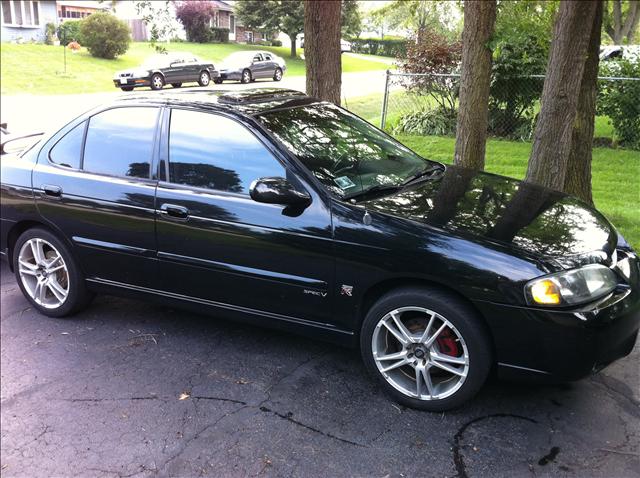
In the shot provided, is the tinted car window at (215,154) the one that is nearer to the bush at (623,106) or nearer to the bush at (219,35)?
the bush at (623,106)

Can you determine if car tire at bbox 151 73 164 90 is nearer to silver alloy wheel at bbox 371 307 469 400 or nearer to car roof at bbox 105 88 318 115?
car roof at bbox 105 88 318 115

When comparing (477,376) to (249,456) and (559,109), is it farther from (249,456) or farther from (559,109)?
(559,109)

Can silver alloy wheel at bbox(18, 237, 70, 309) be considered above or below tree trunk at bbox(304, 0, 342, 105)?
below

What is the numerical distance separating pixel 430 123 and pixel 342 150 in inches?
329

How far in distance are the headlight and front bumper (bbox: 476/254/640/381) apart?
0.04m

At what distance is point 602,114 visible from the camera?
32.9 feet

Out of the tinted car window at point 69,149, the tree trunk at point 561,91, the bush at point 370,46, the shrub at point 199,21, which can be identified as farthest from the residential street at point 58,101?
the tinted car window at point 69,149

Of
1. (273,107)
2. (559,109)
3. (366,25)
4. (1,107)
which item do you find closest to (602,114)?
(559,109)

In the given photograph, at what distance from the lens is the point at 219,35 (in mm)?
26062

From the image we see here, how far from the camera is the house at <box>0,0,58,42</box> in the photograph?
3569 cm

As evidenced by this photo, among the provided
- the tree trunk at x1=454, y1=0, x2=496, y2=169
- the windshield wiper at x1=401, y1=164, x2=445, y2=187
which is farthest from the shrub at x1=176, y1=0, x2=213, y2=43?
the windshield wiper at x1=401, y1=164, x2=445, y2=187

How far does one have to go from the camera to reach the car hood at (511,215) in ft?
10.5

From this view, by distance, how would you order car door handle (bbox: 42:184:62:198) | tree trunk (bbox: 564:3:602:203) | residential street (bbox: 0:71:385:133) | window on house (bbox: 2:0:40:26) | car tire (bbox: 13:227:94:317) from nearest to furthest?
car door handle (bbox: 42:184:62:198)
car tire (bbox: 13:227:94:317)
tree trunk (bbox: 564:3:602:203)
residential street (bbox: 0:71:385:133)
window on house (bbox: 2:0:40:26)

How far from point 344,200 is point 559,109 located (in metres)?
3.13
